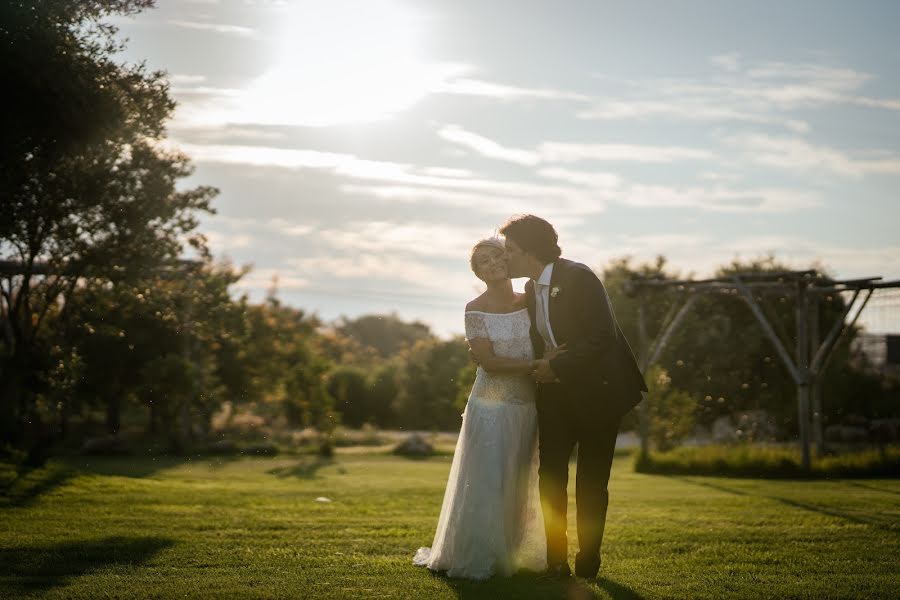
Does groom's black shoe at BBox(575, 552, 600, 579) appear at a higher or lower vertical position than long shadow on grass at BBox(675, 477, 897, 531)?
higher

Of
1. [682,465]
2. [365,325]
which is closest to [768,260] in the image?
[682,465]

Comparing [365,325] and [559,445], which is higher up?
[365,325]

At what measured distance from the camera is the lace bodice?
23.8ft

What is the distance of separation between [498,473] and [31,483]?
9039 millimetres

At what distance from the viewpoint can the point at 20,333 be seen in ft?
52.9

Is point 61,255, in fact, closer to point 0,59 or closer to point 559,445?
point 0,59

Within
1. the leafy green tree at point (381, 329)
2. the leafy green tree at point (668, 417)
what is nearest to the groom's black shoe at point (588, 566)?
the leafy green tree at point (668, 417)

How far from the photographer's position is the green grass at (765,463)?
17.8m

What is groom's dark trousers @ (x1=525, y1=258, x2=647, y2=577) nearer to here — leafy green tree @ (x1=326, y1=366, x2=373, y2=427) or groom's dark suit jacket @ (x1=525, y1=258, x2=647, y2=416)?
groom's dark suit jacket @ (x1=525, y1=258, x2=647, y2=416)

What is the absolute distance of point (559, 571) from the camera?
22.9ft

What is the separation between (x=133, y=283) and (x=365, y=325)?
64.4 meters

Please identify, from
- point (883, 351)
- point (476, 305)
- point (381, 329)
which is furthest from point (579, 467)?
point (381, 329)

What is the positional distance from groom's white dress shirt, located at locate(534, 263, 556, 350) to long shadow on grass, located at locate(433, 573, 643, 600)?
1549 millimetres

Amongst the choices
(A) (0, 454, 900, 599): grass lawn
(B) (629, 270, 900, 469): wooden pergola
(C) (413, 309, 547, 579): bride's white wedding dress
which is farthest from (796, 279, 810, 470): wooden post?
(C) (413, 309, 547, 579): bride's white wedding dress
